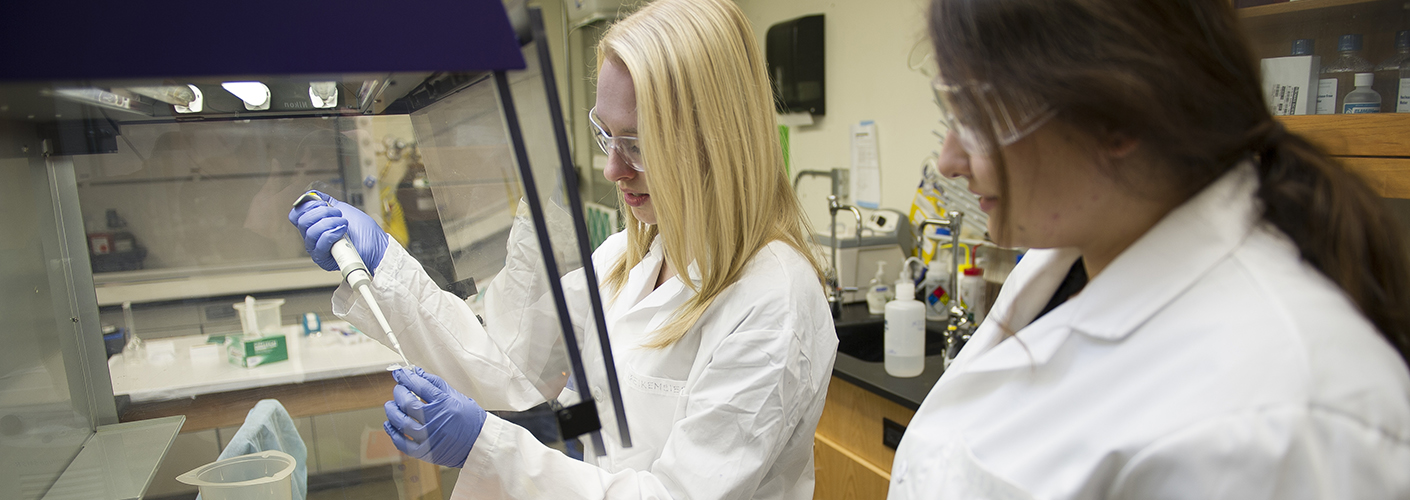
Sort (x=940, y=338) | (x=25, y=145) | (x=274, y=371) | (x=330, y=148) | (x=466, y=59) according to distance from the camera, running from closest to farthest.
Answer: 1. (x=466, y=59)
2. (x=25, y=145)
3. (x=330, y=148)
4. (x=274, y=371)
5. (x=940, y=338)

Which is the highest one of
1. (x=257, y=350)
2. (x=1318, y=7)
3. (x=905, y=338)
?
(x=1318, y=7)

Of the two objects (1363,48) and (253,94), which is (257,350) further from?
(1363,48)

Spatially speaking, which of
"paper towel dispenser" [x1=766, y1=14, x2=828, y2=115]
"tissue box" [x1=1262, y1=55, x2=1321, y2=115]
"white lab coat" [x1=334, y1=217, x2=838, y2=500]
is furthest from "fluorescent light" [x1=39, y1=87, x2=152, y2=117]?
"paper towel dispenser" [x1=766, y1=14, x2=828, y2=115]

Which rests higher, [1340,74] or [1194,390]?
[1340,74]

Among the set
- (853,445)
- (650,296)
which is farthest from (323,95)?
(853,445)

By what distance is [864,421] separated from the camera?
81.1 inches

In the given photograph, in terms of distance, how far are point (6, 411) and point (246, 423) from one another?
0.25 metres

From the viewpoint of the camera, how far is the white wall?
104 inches

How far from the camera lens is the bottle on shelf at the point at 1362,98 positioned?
1436 millimetres

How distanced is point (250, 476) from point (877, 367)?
1.59 meters

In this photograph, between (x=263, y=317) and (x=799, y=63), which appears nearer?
(x=263, y=317)

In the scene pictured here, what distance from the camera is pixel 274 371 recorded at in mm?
1071

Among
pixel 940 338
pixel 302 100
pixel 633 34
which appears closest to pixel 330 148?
pixel 302 100

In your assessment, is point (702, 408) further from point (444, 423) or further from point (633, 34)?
point (633, 34)
